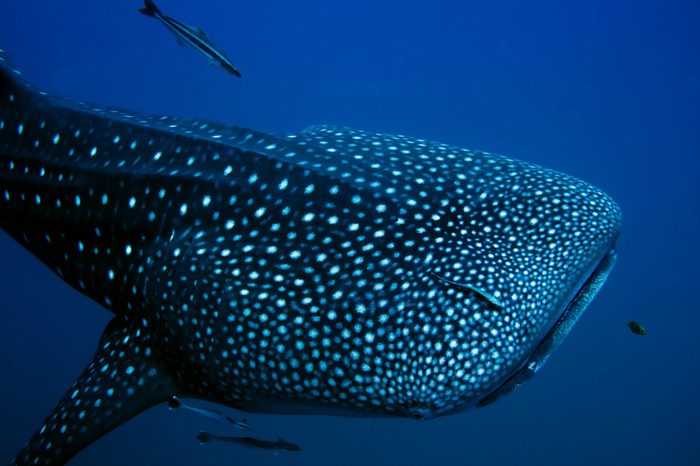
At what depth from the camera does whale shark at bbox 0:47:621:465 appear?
246cm

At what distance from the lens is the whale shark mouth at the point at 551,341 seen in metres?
2.45

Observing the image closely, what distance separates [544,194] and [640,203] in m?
37.7

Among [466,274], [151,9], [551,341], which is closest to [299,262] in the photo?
[466,274]

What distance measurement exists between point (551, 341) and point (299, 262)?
143 centimetres

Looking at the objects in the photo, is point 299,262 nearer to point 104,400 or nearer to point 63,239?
point 104,400

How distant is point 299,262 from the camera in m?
2.79

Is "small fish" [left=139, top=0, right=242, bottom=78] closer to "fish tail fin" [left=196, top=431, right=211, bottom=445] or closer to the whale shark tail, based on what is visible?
the whale shark tail

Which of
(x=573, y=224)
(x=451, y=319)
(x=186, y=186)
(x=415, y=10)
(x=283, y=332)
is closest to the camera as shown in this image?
(x=451, y=319)

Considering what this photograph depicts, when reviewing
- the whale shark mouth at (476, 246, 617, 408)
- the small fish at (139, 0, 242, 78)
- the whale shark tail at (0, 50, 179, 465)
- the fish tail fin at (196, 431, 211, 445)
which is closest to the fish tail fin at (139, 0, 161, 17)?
the small fish at (139, 0, 242, 78)

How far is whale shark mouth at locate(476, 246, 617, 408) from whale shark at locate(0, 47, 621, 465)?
1 centimetres

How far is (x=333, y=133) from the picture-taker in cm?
398

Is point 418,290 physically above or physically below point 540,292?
below

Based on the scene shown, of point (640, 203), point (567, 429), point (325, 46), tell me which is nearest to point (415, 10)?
point (325, 46)

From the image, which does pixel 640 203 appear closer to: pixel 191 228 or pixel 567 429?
pixel 567 429
